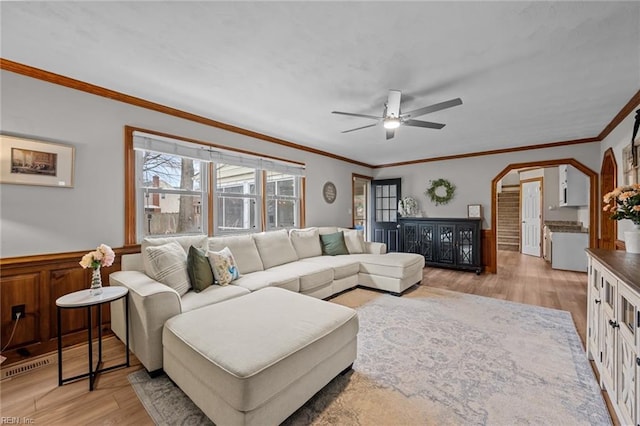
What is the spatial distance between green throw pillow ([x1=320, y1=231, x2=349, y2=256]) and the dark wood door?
208 centimetres

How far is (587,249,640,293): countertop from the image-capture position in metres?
1.30

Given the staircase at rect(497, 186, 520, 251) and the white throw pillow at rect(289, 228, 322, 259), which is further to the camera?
the staircase at rect(497, 186, 520, 251)

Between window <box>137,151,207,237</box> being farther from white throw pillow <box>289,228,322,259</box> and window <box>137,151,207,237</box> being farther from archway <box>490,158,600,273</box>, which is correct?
archway <box>490,158,600,273</box>

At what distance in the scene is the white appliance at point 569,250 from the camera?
5.27 m

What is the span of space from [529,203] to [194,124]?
8.60 metres

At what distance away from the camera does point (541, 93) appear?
2691mm

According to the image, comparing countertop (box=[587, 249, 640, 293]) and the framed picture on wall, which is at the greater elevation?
the framed picture on wall

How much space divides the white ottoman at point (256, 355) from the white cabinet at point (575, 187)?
6432 millimetres

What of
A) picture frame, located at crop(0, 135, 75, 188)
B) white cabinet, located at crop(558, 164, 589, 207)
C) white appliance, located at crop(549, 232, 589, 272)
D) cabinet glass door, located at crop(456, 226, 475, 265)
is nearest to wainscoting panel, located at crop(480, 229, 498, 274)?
cabinet glass door, located at crop(456, 226, 475, 265)

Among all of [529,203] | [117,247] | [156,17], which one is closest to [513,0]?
[156,17]

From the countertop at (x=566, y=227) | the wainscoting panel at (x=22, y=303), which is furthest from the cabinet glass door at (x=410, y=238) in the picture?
the wainscoting panel at (x=22, y=303)

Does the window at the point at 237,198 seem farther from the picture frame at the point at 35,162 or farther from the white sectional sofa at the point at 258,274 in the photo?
the picture frame at the point at 35,162

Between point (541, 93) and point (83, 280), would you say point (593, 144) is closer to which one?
point (541, 93)

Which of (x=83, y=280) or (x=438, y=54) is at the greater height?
(x=438, y=54)
